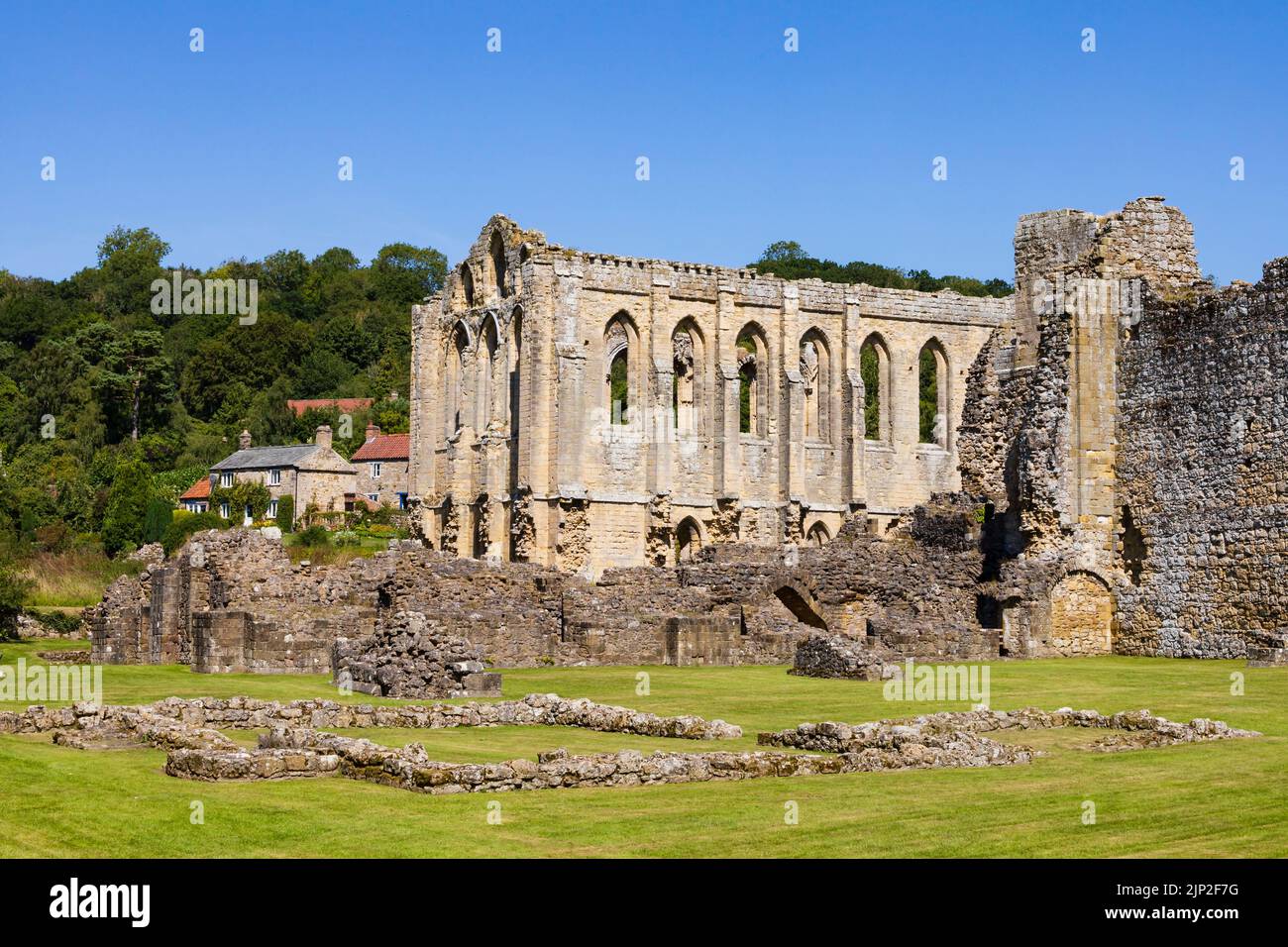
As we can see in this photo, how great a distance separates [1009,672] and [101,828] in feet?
59.6

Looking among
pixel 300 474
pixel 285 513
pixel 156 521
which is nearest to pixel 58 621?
pixel 156 521

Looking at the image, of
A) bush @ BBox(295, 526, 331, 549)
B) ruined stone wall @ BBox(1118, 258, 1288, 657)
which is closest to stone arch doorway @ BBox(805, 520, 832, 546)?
bush @ BBox(295, 526, 331, 549)

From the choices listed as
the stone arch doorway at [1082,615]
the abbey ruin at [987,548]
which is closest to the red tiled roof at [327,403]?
the abbey ruin at [987,548]

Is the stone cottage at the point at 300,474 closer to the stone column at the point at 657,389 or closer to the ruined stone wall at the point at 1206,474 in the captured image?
the stone column at the point at 657,389

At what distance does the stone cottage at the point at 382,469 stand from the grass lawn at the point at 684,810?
7996 cm

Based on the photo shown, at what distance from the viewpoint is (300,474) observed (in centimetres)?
9806

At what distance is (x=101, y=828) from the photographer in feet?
46.0

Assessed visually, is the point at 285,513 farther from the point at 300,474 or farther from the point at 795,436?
the point at 795,436

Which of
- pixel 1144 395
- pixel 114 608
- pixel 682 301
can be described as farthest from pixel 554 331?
pixel 1144 395

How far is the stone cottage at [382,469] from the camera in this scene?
328ft

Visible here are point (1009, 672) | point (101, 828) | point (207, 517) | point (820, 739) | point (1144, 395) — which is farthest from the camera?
point (207, 517)

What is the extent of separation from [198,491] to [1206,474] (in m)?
74.6

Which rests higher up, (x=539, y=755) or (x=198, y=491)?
(x=198, y=491)
